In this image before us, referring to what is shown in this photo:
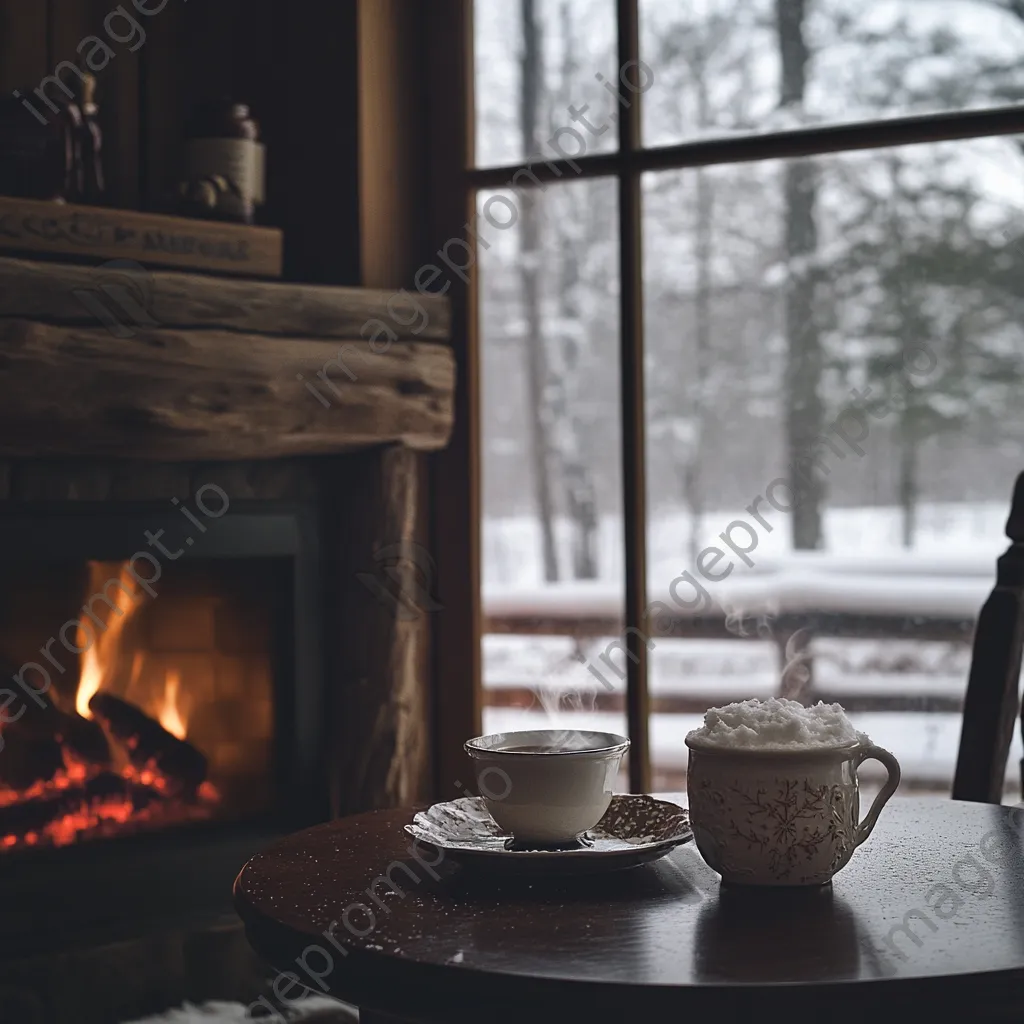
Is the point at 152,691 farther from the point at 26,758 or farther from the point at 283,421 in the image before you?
the point at 283,421

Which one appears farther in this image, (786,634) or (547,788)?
(786,634)

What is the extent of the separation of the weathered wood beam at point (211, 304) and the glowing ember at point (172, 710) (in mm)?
608

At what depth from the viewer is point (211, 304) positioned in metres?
2.06

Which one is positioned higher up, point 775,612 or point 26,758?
point 775,612

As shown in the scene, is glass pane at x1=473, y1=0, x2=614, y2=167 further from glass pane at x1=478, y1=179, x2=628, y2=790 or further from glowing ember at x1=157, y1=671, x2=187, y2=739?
glowing ember at x1=157, y1=671, x2=187, y2=739

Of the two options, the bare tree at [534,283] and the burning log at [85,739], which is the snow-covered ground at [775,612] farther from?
the burning log at [85,739]

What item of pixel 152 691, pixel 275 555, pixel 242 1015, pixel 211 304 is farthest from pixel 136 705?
pixel 211 304

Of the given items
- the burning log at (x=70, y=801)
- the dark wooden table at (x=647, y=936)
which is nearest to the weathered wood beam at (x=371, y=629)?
the burning log at (x=70, y=801)

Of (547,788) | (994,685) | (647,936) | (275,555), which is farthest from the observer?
(275,555)

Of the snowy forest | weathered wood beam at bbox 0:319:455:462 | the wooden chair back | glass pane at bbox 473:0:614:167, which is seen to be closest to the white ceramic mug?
the wooden chair back

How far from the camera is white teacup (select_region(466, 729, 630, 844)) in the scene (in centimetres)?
97

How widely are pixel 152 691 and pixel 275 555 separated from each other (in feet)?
0.99

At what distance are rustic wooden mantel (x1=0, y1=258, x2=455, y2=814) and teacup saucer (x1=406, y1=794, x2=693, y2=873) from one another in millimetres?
1055

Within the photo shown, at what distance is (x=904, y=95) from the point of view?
2219 millimetres
